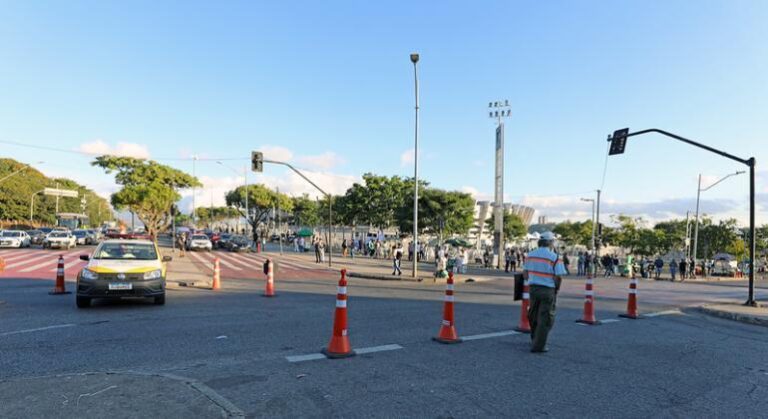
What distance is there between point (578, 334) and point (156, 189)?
146 feet

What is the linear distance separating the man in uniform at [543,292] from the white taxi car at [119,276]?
7839mm

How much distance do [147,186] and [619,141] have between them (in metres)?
40.2

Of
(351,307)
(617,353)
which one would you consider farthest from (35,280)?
(617,353)

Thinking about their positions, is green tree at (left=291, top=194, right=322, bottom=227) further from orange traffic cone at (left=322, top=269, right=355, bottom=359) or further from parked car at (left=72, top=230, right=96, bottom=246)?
orange traffic cone at (left=322, top=269, right=355, bottom=359)

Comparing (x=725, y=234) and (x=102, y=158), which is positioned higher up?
(x=102, y=158)

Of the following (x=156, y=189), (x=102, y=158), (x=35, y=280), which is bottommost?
(x=35, y=280)

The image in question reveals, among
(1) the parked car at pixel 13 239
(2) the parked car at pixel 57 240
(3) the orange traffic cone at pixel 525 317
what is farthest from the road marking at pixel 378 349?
(1) the parked car at pixel 13 239

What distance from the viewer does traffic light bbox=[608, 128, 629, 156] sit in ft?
61.0

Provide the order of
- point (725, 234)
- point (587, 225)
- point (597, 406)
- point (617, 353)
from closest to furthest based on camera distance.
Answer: point (597, 406), point (617, 353), point (725, 234), point (587, 225)

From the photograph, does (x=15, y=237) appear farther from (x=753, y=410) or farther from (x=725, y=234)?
(x=725, y=234)

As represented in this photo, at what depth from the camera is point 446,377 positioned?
5371mm

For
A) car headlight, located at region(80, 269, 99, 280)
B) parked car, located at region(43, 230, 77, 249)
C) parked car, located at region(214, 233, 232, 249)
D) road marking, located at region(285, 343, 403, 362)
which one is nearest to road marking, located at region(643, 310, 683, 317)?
road marking, located at region(285, 343, 403, 362)

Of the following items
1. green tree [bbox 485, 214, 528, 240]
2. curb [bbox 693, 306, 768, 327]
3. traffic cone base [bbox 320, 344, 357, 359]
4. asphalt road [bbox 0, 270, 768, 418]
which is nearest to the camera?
asphalt road [bbox 0, 270, 768, 418]

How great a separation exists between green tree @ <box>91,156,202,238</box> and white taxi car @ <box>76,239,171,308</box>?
31.0 metres
